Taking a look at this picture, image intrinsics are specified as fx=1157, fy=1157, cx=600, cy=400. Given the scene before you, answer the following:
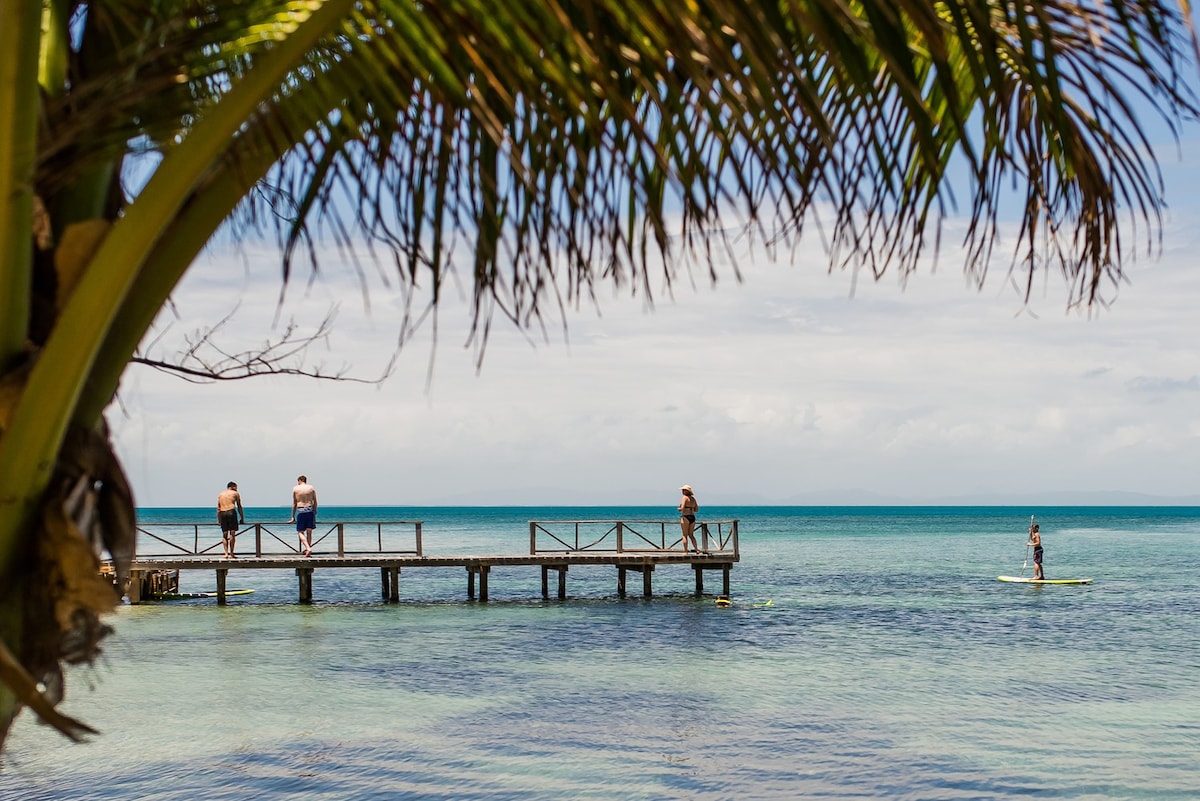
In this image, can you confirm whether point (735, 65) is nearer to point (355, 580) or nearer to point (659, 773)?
point (659, 773)

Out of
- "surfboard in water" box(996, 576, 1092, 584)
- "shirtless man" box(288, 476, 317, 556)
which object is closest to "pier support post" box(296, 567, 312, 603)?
"shirtless man" box(288, 476, 317, 556)

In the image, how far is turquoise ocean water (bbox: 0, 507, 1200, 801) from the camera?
44.9 ft

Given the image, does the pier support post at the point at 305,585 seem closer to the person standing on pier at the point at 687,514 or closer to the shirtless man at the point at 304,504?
the shirtless man at the point at 304,504

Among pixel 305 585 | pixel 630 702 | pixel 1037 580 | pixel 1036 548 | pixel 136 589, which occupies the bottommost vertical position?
pixel 1037 580

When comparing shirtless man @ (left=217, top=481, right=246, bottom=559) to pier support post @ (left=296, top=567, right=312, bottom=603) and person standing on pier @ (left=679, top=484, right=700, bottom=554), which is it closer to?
pier support post @ (left=296, top=567, right=312, bottom=603)

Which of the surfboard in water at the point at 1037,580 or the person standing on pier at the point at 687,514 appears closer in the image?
the person standing on pier at the point at 687,514

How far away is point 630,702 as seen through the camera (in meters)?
18.5

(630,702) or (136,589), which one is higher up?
(136,589)

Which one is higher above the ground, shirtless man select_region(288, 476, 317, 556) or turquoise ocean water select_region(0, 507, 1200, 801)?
shirtless man select_region(288, 476, 317, 556)

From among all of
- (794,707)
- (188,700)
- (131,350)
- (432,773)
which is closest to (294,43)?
(131,350)

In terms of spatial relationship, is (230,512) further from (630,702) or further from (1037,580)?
(1037,580)

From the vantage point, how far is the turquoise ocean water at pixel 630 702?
44.9ft

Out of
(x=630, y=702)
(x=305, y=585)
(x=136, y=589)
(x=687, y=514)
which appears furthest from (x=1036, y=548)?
(x=136, y=589)

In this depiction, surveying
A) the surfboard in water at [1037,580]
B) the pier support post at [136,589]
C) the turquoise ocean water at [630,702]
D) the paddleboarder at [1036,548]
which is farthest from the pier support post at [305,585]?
the surfboard in water at [1037,580]
